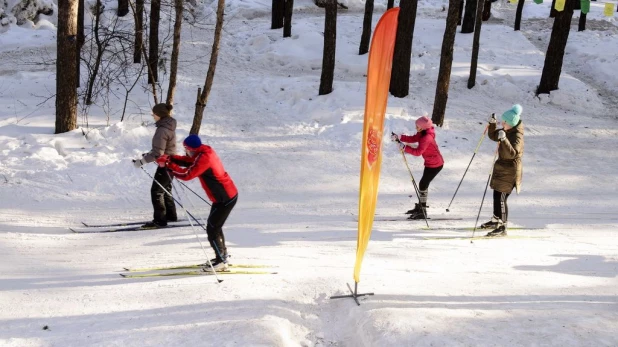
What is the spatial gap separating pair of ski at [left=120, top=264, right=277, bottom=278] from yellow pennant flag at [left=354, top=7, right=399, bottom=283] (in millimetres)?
1810

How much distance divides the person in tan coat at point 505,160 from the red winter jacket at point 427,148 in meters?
0.98

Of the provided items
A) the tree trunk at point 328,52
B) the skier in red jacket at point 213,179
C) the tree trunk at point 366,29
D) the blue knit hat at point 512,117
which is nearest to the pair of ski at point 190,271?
the skier in red jacket at point 213,179

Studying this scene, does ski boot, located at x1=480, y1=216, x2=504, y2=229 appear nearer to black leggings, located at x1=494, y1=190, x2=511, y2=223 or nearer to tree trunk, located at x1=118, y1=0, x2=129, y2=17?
black leggings, located at x1=494, y1=190, x2=511, y2=223

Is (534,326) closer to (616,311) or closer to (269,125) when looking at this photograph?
(616,311)

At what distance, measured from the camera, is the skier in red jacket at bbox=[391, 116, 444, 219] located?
9.68 meters

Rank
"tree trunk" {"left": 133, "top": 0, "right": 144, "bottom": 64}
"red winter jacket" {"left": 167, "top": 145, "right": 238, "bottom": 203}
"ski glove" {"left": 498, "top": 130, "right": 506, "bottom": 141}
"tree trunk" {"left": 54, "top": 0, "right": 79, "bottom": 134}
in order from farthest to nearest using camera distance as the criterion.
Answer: "tree trunk" {"left": 133, "top": 0, "right": 144, "bottom": 64}, "tree trunk" {"left": 54, "top": 0, "right": 79, "bottom": 134}, "ski glove" {"left": 498, "top": 130, "right": 506, "bottom": 141}, "red winter jacket" {"left": 167, "top": 145, "right": 238, "bottom": 203}

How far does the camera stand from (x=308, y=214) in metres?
10.7

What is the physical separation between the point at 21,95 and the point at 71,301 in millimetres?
10961

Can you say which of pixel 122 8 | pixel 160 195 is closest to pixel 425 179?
pixel 160 195

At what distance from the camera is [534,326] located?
18.4 feet

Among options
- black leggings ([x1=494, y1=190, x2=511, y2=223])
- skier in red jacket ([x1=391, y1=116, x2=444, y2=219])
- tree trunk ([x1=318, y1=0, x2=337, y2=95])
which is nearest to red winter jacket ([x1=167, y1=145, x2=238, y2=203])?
skier in red jacket ([x1=391, y1=116, x2=444, y2=219])

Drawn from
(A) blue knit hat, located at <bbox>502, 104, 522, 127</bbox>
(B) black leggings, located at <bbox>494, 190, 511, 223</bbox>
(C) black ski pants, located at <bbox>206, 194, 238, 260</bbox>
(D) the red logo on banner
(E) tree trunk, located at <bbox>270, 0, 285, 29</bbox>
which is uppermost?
(D) the red logo on banner

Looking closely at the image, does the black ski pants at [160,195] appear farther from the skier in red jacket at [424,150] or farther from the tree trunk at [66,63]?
the tree trunk at [66,63]

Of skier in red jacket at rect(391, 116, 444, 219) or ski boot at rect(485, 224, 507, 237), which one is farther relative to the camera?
skier in red jacket at rect(391, 116, 444, 219)
